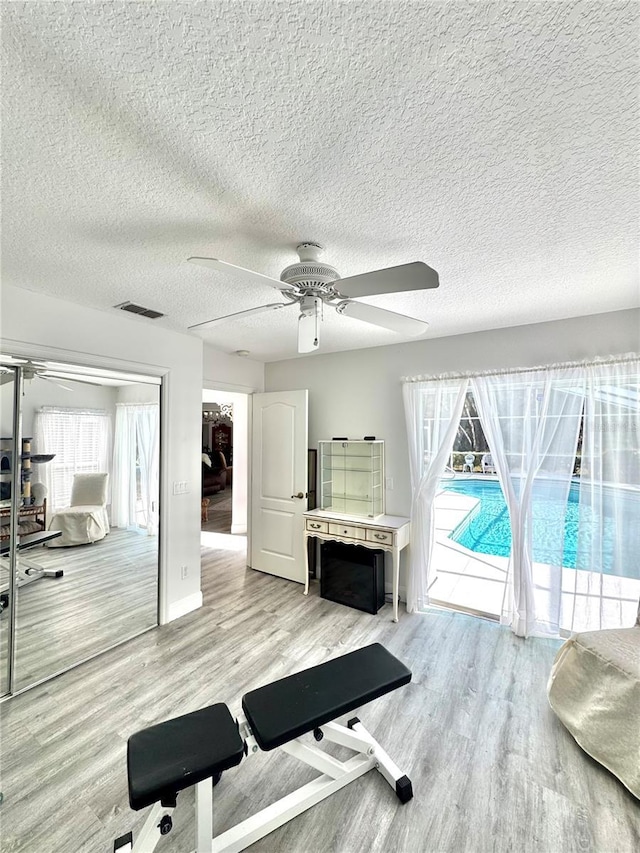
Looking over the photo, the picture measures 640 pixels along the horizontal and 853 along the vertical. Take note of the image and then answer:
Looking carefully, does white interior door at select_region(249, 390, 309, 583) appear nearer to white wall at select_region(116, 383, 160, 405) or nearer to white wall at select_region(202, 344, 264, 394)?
white wall at select_region(202, 344, 264, 394)

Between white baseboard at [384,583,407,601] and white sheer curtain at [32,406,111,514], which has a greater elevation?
white sheer curtain at [32,406,111,514]

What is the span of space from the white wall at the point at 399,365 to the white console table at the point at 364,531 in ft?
0.92

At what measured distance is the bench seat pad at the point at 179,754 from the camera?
1.23m

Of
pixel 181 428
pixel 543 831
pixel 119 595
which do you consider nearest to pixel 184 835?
pixel 543 831

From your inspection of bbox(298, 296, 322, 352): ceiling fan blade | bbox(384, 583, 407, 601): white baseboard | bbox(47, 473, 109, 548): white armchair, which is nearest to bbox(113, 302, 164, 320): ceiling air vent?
→ bbox(47, 473, 109, 548): white armchair

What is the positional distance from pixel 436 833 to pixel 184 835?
103cm

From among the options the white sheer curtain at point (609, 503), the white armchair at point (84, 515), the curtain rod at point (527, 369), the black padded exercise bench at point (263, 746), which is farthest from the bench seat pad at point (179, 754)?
the curtain rod at point (527, 369)

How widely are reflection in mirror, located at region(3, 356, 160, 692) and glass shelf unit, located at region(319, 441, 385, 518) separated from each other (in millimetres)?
1836

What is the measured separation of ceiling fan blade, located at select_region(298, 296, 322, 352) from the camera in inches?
66.7

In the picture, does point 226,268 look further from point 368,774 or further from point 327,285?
point 368,774

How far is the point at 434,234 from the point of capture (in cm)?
162

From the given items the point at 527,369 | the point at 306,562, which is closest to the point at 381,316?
the point at 527,369

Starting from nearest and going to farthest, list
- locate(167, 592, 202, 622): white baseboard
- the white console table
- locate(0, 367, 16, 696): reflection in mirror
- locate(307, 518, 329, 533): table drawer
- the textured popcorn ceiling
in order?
the textured popcorn ceiling, locate(0, 367, 16, 696): reflection in mirror, locate(167, 592, 202, 622): white baseboard, the white console table, locate(307, 518, 329, 533): table drawer

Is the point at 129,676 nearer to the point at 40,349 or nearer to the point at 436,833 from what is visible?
the point at 436,833
